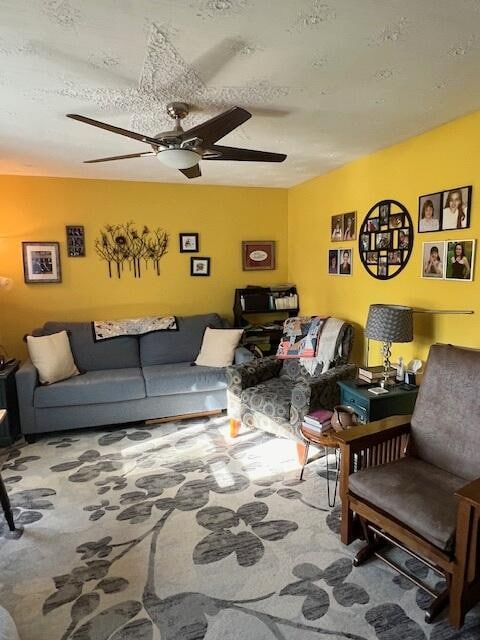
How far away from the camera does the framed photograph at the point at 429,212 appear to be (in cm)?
270

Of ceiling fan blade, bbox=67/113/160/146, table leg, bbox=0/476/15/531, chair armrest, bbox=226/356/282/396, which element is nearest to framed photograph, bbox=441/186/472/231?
chair armrest, bbox=226/356/282/396

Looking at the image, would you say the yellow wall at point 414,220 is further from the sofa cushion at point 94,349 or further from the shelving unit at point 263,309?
the sofa cushion at point 94,349

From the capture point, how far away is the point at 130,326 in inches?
161

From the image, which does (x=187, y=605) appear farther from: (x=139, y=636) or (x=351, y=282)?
(x=351, y=282)

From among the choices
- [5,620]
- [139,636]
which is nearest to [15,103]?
[5,620]

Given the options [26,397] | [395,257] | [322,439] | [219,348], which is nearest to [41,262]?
[26,397]

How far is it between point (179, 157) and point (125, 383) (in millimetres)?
2141

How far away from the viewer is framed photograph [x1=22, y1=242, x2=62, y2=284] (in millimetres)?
3988

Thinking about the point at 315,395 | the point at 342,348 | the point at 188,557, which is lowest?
the point at 188,557

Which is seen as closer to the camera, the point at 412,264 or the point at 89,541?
the point at 89,541

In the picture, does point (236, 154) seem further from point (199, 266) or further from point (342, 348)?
point (199, 266)

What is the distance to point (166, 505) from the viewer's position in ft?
8.13

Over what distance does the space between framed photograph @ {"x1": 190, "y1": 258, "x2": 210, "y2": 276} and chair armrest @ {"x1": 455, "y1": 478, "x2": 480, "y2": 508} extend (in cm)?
348

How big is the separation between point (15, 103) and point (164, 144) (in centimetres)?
91
